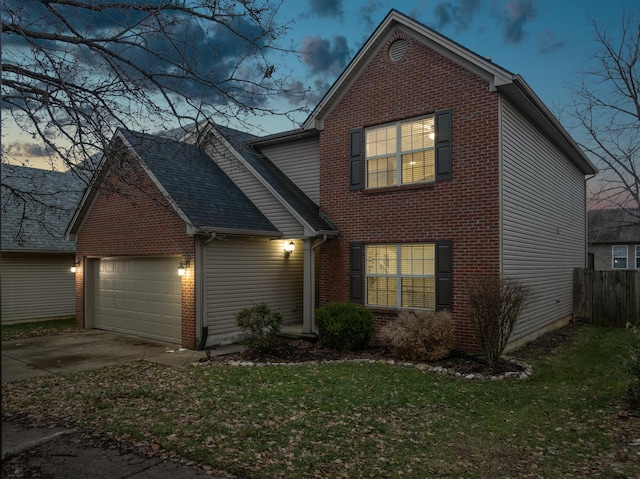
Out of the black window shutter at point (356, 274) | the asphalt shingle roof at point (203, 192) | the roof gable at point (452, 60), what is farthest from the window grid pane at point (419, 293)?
the roof gable at point (452, 60)

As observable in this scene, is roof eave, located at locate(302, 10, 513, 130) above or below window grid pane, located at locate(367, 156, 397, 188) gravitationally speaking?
above

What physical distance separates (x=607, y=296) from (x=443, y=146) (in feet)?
31.3

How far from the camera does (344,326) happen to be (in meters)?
10.8

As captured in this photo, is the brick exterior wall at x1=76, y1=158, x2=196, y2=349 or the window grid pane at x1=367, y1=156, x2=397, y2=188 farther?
the window grid pane at x1=367, y1=156, x2=397, y2=188

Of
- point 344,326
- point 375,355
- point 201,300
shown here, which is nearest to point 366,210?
point 344,326

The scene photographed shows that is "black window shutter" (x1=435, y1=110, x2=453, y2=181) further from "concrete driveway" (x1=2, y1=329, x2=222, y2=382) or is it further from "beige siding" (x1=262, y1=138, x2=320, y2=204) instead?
"concrete driveway" (x1=2, y1=329, x2=222, y2=382)

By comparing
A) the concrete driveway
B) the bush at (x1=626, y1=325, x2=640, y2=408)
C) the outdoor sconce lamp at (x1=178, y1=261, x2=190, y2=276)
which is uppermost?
the outdoor sconce lamp at (x1=178, y1=261, x2=190, y2=276)

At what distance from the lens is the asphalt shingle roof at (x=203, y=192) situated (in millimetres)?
11812

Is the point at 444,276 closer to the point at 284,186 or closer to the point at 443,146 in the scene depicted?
the point at 443,146

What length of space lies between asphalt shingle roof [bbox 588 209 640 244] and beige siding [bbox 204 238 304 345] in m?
19.9

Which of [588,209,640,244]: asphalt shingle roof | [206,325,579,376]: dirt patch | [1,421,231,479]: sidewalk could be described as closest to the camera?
[1,421,231,479]: sidewalk

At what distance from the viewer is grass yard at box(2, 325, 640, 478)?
5051 mm

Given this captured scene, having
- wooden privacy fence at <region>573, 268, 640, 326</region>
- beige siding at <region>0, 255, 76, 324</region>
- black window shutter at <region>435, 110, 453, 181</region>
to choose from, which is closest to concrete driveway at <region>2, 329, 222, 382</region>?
beige siding at <region>0, 255, 76, 324</region>

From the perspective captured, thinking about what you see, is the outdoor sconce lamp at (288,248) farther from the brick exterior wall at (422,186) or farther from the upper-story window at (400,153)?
the upper-story window at (400,153)
